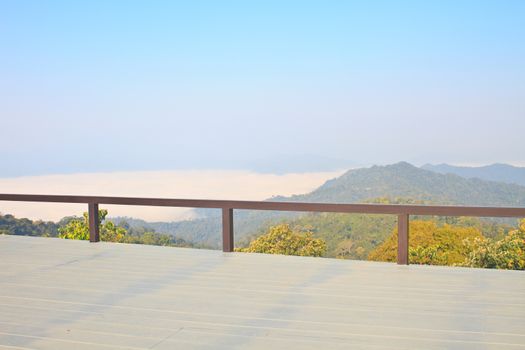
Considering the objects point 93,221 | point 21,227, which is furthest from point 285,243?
point 93,221

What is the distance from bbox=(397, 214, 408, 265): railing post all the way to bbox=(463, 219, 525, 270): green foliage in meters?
8.49

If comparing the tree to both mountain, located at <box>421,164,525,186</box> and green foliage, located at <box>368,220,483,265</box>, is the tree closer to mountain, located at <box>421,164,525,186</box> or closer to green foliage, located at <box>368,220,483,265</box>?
green foliage, located at <box>368,220,483,265</box>

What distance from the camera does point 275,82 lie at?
1691 centimetres

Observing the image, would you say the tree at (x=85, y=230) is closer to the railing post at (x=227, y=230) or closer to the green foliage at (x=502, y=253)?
the green foliage at (x=502, y=253)

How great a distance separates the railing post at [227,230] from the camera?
565 cm

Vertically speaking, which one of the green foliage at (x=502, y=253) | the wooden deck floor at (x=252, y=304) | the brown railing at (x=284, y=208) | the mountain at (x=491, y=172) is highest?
the mountain at (x=491, y=172)

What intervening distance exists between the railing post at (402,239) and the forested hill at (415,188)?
1353 cm

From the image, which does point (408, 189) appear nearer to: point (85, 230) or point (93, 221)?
point (85, 230)

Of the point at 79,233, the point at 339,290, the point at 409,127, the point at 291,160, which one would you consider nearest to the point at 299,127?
the point at 291,160

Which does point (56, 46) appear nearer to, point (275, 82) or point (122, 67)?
point (122, 67)

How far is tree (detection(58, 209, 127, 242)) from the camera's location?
15.0 m

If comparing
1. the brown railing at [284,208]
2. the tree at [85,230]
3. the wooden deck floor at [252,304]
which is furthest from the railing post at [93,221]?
the tree at [85,230]

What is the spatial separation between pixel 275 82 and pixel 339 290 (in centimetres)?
1333

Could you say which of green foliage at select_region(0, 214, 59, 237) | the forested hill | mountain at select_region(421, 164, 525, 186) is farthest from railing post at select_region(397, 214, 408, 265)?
mountain at select_region(421, 164, 525, 186)
